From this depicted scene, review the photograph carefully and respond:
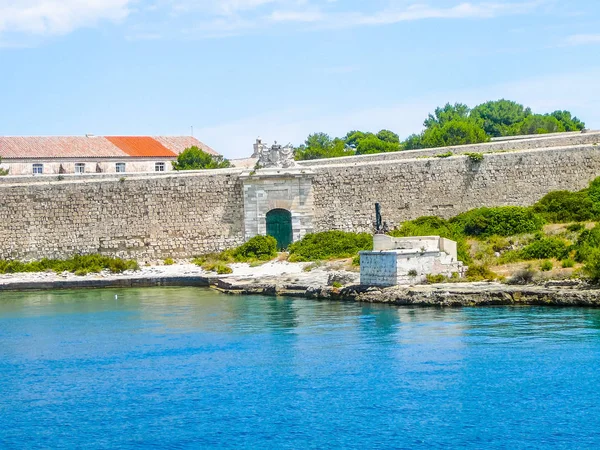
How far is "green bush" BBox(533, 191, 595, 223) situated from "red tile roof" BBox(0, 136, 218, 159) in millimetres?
22794

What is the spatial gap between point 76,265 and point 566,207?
14.9 metres

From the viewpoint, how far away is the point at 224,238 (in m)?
35.0

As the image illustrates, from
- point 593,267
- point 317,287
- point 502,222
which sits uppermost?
point 502,222

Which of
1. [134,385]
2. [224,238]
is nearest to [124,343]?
[134,385]

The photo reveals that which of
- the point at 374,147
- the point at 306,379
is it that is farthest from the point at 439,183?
the point at 374,147

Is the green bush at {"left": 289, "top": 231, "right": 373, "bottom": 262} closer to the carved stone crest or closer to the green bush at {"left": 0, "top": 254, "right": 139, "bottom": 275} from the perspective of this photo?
the carved stone crest

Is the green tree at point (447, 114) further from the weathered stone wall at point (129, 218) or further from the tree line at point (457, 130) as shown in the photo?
the weathered stone wall at point (129, 218)

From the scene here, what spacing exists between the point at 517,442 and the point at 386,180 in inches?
793

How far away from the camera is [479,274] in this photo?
26219 mm

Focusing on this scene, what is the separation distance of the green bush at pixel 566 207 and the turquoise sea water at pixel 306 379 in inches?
337

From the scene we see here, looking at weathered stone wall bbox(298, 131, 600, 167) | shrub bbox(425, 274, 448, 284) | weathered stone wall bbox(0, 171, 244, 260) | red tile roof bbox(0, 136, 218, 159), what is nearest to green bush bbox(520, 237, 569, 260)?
shrub bbox(425, 274, 448, 284)

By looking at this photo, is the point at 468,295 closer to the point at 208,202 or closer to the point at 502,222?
the point at 502,222

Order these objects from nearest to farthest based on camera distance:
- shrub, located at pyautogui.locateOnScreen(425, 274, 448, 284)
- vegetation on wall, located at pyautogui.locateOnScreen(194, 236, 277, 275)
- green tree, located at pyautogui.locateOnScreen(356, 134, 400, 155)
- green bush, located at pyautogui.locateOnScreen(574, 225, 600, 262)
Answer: green bush, located at pyautogui.locateOnScreen(574, 225, 600, 262) → shrub, located at pyautogui.locateOnScreen(425, 274, 448, 284) → vegetation on wall, located at pyautogui.locateOnScreen(194, 236, 277, 275) → green tree, located at pyautogui.locateOnScreen(356, 134, 400, 155)

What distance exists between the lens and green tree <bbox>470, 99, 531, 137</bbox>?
6538cm
